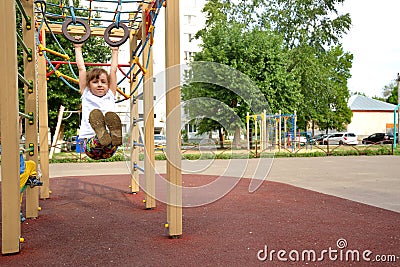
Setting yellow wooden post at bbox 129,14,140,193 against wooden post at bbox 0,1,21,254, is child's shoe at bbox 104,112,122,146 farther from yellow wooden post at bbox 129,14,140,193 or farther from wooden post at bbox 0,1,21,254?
yellow wooden post at bbox 129,14,140,193

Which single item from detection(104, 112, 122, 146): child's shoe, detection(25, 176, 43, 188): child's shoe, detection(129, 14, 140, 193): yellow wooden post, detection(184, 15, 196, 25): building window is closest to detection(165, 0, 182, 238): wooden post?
detection(104, 112, 122, 146): child's shoe

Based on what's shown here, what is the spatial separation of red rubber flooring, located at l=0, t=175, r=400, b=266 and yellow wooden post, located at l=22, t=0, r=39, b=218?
0.27 metres

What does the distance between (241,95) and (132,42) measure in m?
17.5

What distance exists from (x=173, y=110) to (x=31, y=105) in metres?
2.29

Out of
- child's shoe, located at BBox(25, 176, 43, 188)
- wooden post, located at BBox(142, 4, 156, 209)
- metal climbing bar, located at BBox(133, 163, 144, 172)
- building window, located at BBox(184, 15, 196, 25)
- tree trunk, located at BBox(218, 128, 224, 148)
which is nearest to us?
child's shoe, located at BBox(25, 176, 43, 188)

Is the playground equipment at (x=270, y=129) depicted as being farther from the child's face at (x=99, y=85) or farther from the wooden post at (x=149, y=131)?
the child's face at (x=99, y=85)

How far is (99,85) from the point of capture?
4832 millimetres

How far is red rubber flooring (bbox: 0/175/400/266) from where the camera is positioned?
3639 mm

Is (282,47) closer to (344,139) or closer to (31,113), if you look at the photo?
(344,139)

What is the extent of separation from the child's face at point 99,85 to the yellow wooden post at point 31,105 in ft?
3.63

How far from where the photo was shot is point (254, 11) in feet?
99.6

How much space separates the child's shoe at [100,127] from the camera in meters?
4.44

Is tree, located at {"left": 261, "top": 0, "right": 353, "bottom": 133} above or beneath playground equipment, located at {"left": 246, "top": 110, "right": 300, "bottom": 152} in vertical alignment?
above

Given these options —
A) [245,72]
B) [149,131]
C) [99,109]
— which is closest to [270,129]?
[245,72]
